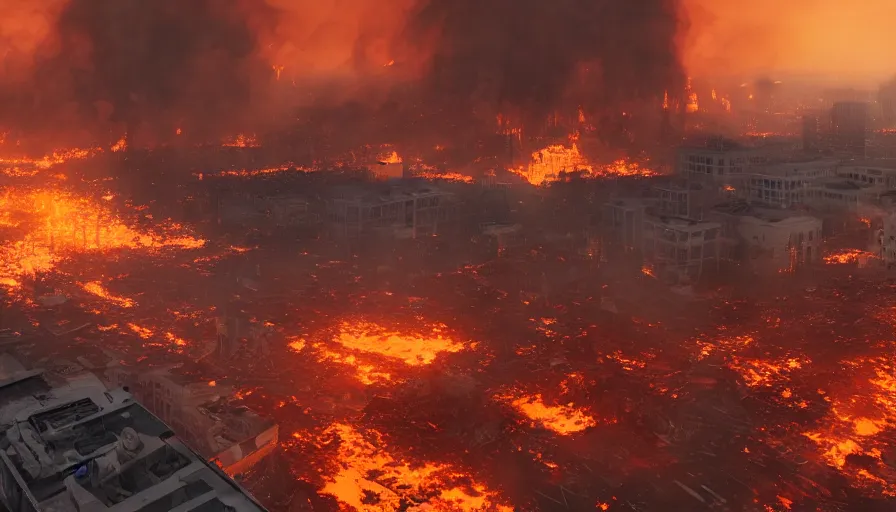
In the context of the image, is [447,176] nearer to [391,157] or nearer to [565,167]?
[391,157]

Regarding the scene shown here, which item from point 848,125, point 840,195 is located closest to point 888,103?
point 848,125

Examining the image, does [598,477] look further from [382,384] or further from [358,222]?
[358,222]

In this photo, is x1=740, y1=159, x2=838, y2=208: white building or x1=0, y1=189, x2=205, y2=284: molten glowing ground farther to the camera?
x1=740, y1=159, x2=838, y2=208: white building

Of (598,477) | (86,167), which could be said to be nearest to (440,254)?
(598,477)

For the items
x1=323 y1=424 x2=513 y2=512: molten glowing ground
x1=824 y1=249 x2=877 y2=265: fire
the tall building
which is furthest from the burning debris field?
the tall building

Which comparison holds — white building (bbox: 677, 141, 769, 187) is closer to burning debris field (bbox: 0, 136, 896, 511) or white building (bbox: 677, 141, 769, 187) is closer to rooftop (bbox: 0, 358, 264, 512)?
burning debris field (bbox: 0, 136, 896, 511)
